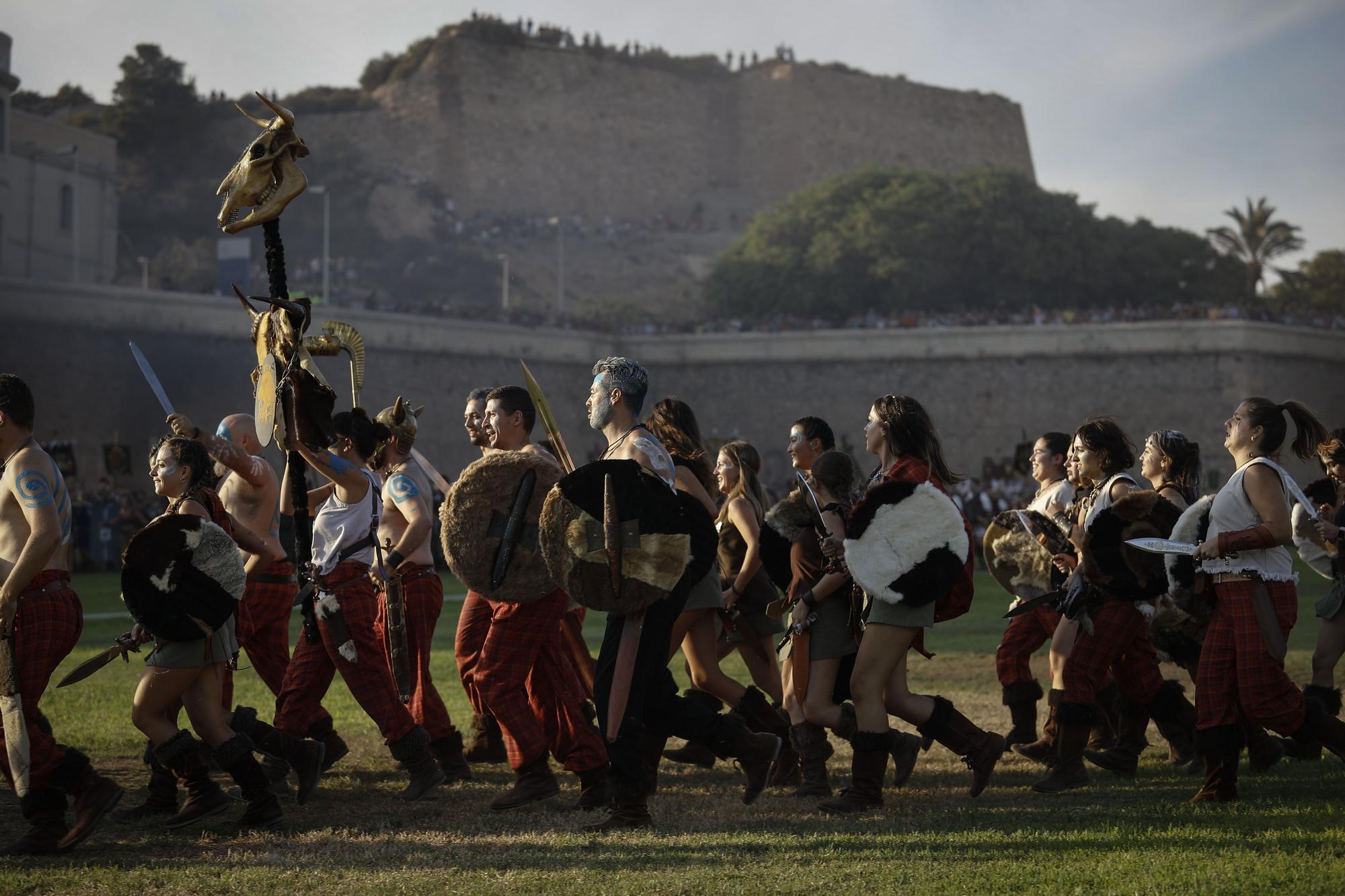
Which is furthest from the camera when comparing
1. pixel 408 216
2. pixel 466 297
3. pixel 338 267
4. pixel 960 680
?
pixel 408 216

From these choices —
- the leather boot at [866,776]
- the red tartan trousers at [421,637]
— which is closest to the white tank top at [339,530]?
the red tartan trousers at [421,637]

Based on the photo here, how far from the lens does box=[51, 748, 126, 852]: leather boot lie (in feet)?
18.4

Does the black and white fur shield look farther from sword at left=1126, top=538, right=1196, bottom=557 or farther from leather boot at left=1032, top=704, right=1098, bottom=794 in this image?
leather boot at left=1032, top=704, right=1098, bottom=794

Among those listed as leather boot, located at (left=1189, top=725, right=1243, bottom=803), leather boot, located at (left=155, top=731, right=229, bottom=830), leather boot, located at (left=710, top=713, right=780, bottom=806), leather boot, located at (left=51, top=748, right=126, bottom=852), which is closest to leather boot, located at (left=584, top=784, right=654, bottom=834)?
leather boot, located at (left=710, top=713, right=780, bottom=806)

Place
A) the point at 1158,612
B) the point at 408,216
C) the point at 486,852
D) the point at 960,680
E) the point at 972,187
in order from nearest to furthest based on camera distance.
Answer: the point at 486,852 < the point at 1158,612 < the point at 960,680 < the point at 972,187 < the point at 408,216

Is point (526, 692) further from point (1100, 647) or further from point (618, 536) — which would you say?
point (1100, 647)

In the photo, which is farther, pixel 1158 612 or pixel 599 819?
pixel 1158 612

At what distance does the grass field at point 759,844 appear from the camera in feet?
16.4

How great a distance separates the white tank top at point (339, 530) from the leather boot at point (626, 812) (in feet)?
6.15

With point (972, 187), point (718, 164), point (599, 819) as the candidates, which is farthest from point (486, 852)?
point (718, 164)

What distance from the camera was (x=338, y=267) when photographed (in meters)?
55.7

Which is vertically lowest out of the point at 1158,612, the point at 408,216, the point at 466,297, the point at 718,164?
the point at 1158,612

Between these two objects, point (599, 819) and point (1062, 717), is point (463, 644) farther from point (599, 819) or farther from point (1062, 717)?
point (1062, 717)

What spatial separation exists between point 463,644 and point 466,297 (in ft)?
178
